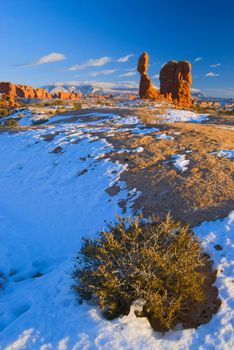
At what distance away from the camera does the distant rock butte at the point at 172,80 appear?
47.6 meters

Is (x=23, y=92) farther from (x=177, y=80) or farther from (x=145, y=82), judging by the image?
(x=177, y=80)

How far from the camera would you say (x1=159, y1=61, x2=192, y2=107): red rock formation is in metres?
47.9

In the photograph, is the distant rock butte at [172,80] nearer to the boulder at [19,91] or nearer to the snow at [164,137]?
the snow at [164,137]

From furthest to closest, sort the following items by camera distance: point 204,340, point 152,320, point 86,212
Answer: point 86,212 < point 152,320 < point 204,340

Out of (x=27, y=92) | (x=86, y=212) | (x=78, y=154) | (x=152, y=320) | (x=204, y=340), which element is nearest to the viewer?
(x=204, y=340)

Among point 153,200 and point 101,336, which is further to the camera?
point 153,200

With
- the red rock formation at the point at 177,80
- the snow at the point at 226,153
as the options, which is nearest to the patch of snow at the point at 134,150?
the snow at the point at 226,153

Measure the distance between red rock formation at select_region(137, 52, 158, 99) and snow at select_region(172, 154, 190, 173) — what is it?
34.4 meters

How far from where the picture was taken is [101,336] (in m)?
5.24

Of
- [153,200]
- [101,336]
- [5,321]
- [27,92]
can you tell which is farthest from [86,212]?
[27,92]

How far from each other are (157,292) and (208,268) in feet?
5.35

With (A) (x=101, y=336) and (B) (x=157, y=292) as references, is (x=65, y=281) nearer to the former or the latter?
(A) (x=101, y=336)

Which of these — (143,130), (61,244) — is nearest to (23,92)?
(143,130)

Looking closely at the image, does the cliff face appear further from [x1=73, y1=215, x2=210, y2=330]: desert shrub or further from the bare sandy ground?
[x1=73, y1=215, x2=210, y2=330]: desert shrub
